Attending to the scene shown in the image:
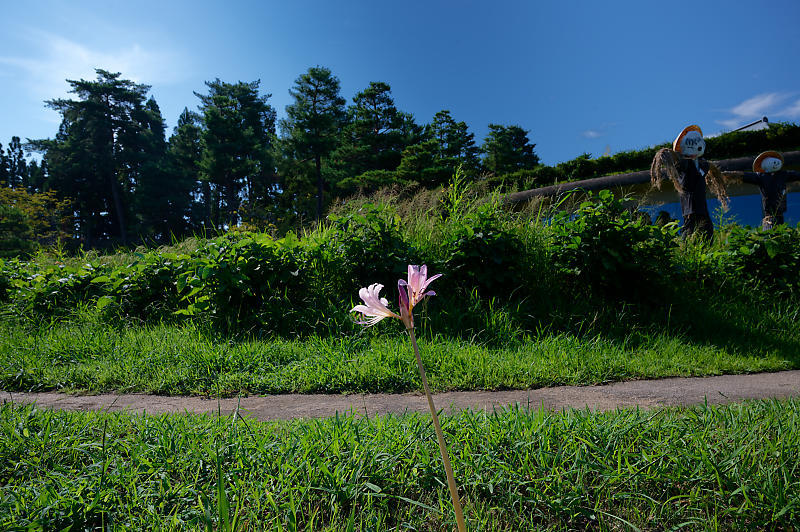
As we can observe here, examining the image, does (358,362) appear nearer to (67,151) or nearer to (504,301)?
(504,301)

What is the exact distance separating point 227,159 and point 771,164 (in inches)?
1084

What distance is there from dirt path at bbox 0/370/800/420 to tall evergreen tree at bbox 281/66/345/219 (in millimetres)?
21899

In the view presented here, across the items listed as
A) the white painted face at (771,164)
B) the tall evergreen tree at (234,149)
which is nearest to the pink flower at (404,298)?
the white painted face at (771,164)

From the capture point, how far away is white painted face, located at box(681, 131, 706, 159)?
18.4 feet

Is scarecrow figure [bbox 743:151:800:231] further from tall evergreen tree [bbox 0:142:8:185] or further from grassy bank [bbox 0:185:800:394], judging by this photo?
tall evergreen tree [bbox 0:142:8:185]

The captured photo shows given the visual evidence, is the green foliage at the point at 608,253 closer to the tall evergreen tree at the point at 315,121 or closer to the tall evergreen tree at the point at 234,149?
the tall evergreen tree at the point at 315,121

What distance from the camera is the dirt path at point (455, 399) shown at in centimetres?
218

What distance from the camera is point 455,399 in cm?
231

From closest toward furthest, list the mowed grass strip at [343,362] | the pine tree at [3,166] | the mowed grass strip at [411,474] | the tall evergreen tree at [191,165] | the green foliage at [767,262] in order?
the mowed grass strip at [411,474]
the mowed grass strip at [343,362]
the green foliage at [767,262]
the tall evergreen tree at [191,165]
the pine tree at [3,166]

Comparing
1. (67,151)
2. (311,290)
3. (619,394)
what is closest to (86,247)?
(67,151)

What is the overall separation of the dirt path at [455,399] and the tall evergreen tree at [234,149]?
84.1 ft

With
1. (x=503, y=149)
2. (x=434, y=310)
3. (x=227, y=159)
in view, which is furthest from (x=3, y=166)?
(x=434, y=310)

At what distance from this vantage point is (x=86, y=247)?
3241cm

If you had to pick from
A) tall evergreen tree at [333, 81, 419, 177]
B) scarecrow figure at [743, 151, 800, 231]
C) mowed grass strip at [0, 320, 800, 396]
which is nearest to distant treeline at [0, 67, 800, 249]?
tall evergreen tree at [333, 81, 419, 177]
